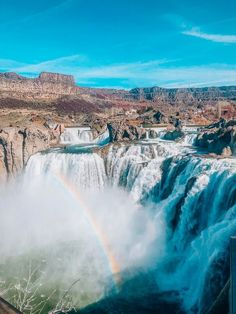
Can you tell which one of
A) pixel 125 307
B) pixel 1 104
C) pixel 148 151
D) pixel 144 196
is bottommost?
pixel 125 307

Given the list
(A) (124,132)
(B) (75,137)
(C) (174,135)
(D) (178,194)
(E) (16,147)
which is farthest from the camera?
(B) (75,137)

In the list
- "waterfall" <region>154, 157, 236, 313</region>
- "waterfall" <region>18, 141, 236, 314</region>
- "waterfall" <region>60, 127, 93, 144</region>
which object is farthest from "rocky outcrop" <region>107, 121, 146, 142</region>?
"waterfall" <region>154, 157, 236, 313</region>

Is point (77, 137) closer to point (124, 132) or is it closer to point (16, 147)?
point (124, 132)

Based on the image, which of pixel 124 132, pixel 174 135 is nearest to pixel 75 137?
pixel 124 132

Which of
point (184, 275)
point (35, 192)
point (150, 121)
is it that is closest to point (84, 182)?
point (35, 192)

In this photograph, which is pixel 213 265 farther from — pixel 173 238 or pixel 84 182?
pixel 84 182

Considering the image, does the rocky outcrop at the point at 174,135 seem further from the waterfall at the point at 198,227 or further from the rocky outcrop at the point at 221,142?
the waterfall at the point at 198,227
